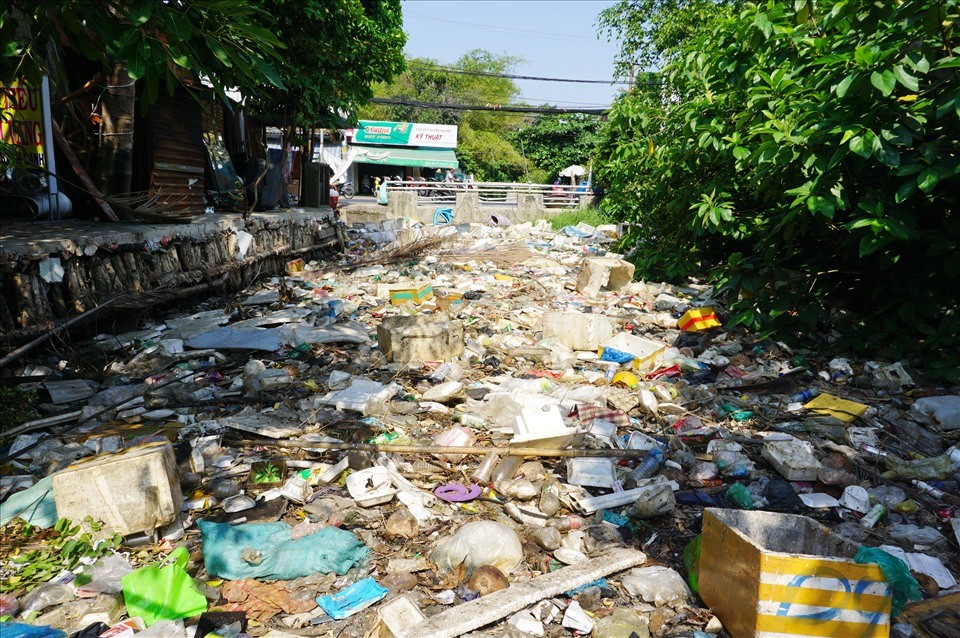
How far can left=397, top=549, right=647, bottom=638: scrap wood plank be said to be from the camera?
2.02 metres

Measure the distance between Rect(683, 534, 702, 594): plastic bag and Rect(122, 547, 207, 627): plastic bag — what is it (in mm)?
1726

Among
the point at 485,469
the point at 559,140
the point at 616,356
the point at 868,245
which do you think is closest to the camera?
the point at 485,469

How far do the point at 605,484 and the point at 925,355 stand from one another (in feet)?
9.60

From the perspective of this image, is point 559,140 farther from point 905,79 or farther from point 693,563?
point 693,563

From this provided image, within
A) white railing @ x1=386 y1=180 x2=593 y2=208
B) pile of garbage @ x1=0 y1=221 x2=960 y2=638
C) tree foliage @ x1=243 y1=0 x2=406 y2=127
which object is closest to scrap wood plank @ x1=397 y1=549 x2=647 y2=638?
pile of garbage @ x1=0 y1=221 x2=960 y2=638

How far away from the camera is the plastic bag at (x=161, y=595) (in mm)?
2018

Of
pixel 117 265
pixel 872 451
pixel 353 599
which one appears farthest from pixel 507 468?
pixel 117 265

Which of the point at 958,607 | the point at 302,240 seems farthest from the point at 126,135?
the point at 958,607

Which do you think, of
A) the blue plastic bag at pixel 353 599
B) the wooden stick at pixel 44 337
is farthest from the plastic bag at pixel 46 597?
the wooden stick at pixel 44 337

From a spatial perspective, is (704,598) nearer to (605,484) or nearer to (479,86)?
(605,484)

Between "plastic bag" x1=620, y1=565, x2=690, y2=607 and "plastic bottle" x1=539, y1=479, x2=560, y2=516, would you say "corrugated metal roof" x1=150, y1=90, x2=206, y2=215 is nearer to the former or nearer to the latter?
"plastic bottle" x1=539, y1=479, x2=560, y2=516

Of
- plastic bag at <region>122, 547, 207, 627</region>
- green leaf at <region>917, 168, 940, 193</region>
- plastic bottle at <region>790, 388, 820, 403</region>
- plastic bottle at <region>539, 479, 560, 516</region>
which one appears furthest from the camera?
plastic bottle at <region>790, 388, 820, 403</region>

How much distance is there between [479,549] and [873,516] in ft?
5.97

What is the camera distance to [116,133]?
5879 millimetres
